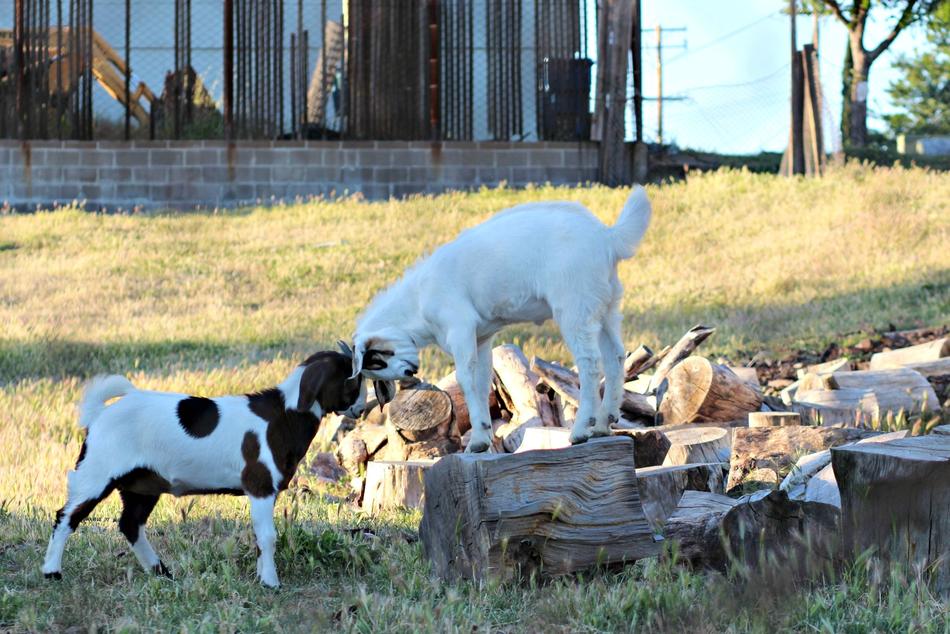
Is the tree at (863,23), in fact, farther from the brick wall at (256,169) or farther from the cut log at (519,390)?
the cut log at (519,390)

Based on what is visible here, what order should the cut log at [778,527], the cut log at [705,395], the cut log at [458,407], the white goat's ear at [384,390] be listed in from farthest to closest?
1. the cut log at [458,407]
2. the cut log at [705,395]
3. the white goat's ear at [384,390]
4. the cut log at [778,527]

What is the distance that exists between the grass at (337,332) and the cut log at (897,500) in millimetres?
234

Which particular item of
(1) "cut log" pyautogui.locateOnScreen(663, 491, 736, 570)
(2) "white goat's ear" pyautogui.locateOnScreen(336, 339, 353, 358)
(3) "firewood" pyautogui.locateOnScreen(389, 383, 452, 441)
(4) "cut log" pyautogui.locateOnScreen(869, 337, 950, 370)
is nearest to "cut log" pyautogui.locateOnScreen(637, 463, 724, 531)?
(1) "cut log" pyautogui.locateOnScreen(663, 491, 736, 570)

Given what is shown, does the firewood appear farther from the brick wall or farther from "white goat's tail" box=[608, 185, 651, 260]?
the brick wall

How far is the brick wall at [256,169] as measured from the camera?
70.9ft

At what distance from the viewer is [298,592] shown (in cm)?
549

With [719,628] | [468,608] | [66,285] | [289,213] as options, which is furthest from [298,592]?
[289,213]

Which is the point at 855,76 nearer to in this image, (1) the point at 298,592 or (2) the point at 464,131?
(2) the point at 464,131

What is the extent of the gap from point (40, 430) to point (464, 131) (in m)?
13.1

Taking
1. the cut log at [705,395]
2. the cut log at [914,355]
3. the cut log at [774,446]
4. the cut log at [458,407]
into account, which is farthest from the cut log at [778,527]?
the cut log at [914,355]

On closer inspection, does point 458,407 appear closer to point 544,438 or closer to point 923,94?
point 544,438

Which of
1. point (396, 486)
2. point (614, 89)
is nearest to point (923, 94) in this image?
point (614, 89)

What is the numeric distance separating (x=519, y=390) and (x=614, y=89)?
541 inches

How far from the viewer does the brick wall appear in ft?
70.9
